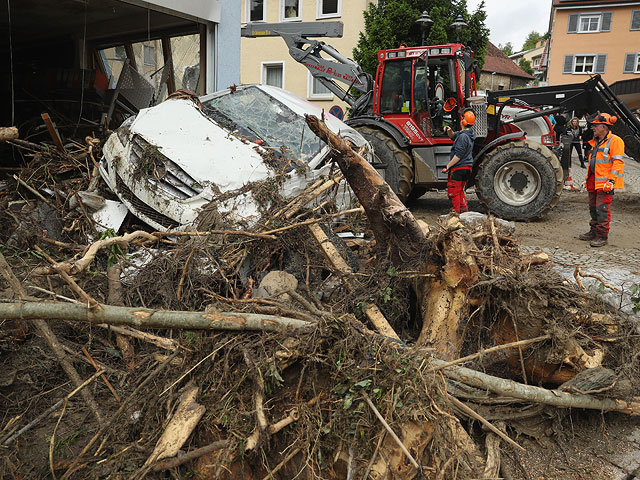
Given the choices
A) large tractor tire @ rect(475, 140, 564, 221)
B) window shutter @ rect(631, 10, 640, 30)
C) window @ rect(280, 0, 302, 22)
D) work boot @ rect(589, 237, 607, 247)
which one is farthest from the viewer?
window shutter @ rect(631, 10, 640, 30)

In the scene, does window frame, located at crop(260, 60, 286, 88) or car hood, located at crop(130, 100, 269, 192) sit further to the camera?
window frame, located at crop(260, 60, 286, 88)

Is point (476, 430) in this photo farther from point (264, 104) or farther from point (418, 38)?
point (418, 38)

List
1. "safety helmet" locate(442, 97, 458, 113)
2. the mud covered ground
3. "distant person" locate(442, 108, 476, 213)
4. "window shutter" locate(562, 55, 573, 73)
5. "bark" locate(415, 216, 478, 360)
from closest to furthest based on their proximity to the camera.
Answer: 1. the mud covered ground
2. "bark" locate(415, 216, 478, 360)
3. "distant person" locate(442, 108, 476, 213)
4. "safety helmet" locate(442, 97, 458, 113)
5. "window shutter" locate(562, 55, 573, 73)

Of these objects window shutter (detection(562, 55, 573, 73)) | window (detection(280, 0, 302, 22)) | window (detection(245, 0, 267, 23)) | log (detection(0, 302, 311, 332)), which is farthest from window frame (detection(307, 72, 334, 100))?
window shutter (detection(562, 55, 573, 73))

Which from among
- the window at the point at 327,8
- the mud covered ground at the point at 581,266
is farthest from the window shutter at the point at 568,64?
the mud covered ground at the point at 581,266

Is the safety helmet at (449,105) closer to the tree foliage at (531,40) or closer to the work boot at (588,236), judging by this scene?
the work boot at (588,236)

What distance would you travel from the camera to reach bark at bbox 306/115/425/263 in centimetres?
382

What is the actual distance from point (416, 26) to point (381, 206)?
14395 mm

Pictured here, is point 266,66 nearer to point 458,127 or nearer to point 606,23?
point 458,127

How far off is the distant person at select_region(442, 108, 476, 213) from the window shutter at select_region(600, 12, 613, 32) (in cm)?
3208

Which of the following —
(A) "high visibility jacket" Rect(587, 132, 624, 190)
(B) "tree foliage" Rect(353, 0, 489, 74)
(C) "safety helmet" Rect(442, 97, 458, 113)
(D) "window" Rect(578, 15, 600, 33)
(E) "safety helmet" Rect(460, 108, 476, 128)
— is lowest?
(A) "high visibility jacket" Rect(587, 132, 624, 190)

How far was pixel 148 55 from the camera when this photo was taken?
11.4m

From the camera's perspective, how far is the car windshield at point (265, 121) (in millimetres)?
6086

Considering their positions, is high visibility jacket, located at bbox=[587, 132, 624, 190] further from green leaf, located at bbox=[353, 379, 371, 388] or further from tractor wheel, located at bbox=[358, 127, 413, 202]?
green leaf, located at bbox=[353, 379, 371, 388]
